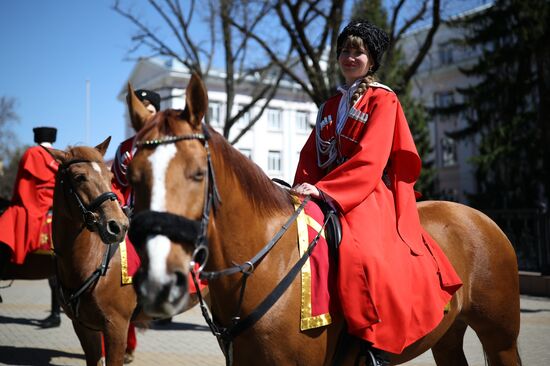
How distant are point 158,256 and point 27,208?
6.07 meters

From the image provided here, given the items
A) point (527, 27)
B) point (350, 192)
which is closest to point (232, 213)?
point (350, 192)

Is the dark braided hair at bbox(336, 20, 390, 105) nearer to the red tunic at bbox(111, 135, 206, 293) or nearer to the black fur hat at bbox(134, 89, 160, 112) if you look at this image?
the red tunic at bbox(111, 135, 206, 293)

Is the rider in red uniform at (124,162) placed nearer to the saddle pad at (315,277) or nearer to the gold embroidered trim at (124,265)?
the gold embroidered trim at (124,265)

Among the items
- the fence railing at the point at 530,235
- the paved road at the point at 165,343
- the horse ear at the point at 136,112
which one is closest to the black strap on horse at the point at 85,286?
the paved road at the point at 165,343

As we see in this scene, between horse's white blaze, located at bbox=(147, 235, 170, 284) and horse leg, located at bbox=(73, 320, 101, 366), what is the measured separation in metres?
3.50

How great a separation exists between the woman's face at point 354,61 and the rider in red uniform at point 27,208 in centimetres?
501

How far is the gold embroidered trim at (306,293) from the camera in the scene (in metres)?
2.81

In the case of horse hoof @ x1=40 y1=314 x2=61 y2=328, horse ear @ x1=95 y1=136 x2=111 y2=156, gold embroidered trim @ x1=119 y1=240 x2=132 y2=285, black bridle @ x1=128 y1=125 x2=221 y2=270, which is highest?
horse ear @ x1=95 y1=136 x2=111 y2=156

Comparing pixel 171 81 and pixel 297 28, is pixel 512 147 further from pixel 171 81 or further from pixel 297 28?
pixel 171 81

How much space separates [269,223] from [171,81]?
49.3 m

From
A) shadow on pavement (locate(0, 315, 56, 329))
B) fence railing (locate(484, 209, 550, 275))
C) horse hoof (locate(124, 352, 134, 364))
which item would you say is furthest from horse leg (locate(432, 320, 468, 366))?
fence railing (locate(484, 209, 550, 275))

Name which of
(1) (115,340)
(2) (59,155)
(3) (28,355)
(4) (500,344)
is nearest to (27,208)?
(3) (28,355)

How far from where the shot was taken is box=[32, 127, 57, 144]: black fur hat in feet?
25.8

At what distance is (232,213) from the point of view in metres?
2.71
